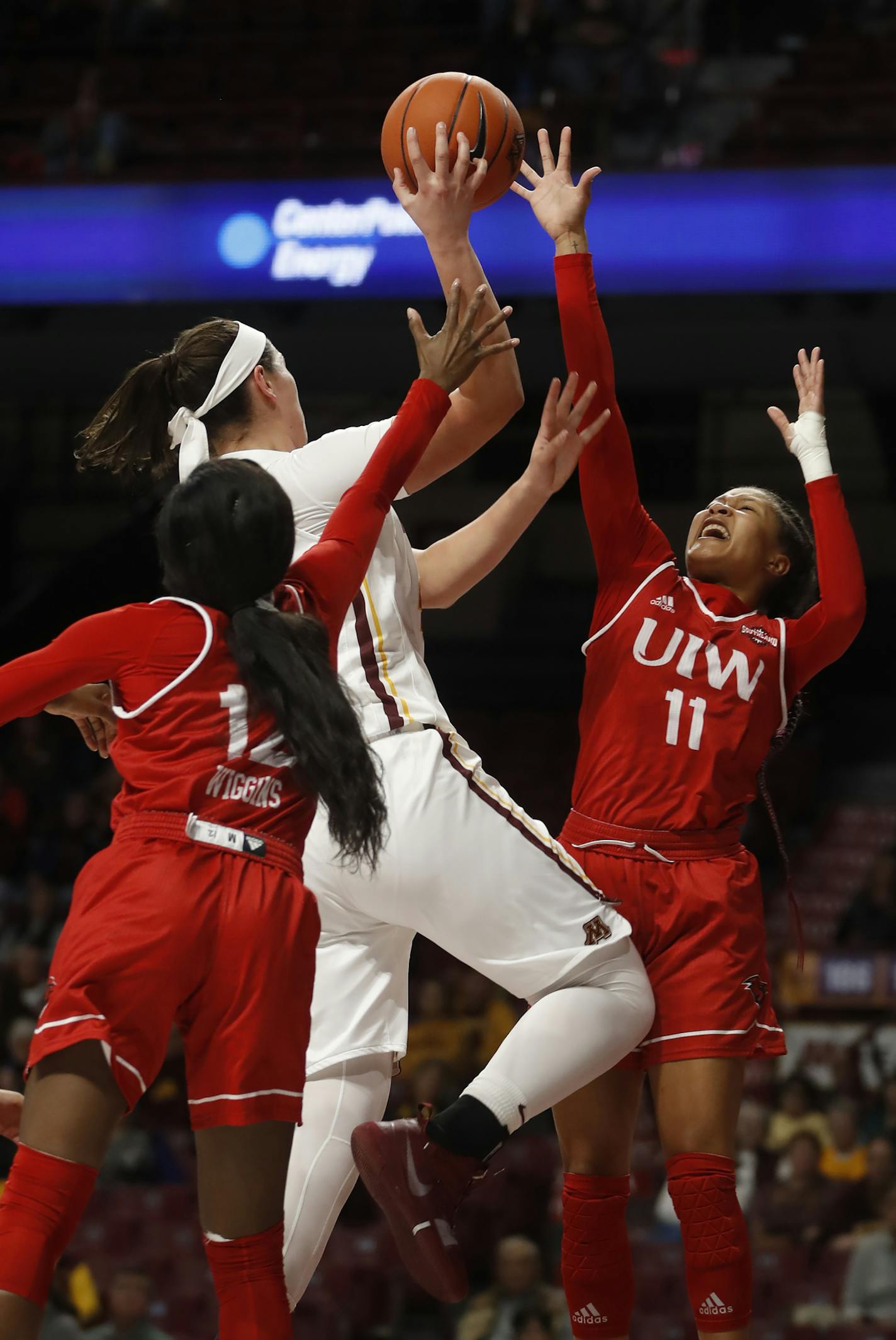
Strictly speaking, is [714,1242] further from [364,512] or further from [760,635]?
[364,512]

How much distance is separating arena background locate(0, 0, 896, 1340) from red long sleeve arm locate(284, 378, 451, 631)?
4.80 m

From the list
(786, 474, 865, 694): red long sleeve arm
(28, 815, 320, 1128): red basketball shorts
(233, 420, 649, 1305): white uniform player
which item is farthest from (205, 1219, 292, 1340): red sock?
(786, 474, 865, 694): red long sleeve arm

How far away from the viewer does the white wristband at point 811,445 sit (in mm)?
3697

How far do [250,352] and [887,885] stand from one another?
25.3ft

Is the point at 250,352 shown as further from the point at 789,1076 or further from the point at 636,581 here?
the point at 789,1076

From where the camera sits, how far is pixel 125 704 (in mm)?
2605

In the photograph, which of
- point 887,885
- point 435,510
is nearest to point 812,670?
point 887,885

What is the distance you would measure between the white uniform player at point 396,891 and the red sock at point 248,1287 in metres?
0.48

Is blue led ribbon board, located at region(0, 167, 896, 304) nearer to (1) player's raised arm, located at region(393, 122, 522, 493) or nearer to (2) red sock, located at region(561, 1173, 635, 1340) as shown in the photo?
(1) player's raised arm, located at region(393, 122, 522, 493)

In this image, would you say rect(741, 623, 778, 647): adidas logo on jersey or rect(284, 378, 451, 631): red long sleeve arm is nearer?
rect(284, 378, 451, 631): red long sleeve arm

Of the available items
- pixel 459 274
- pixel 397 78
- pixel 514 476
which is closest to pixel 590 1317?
pixel 459 274

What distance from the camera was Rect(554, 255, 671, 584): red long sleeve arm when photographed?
3557 mm

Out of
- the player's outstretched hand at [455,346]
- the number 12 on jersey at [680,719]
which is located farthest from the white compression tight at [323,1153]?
the player's outstretched hand at [455,346]

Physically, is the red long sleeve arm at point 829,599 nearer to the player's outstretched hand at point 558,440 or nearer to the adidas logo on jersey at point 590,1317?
the player's outstretched hand at point 558,440
